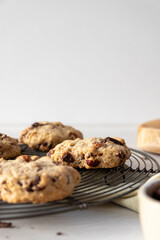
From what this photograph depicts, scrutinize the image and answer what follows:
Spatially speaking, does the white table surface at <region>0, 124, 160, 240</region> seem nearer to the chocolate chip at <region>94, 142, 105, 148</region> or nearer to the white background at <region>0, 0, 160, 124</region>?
the chocolate chip at <region>94, 142, 105, 148</region>

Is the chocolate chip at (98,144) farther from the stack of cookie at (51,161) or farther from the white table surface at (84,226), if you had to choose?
the white table surface at (84,226)

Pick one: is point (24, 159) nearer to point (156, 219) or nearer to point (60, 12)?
point (156, 219)

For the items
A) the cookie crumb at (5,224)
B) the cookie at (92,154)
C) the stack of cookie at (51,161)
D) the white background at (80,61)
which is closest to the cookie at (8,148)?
the stack of cookie at (51,161)

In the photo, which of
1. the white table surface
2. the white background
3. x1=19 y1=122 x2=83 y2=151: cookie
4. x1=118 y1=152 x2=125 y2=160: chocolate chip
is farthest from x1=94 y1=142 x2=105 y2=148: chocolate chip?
the white background

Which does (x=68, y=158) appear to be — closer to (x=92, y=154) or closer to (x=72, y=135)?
(x=92, y=154)

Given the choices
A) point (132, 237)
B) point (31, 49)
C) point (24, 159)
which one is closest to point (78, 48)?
point (31, 49)

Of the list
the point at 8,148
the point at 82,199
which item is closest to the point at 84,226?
the point at 82,199
